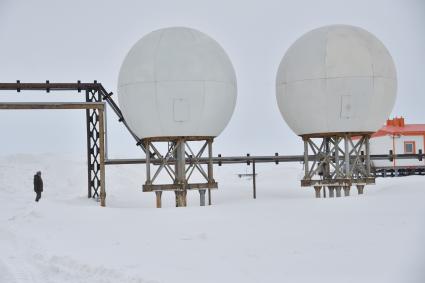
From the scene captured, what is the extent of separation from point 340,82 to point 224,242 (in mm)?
12265

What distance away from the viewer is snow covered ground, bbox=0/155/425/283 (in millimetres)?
14102

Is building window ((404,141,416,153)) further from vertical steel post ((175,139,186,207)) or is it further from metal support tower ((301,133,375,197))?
vertical steel post ((175,139,186,207))

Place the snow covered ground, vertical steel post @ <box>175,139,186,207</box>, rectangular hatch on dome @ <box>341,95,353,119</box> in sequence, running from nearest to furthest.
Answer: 1. the snow covered ground
2. rectangular hatch on dome @ <box>341,95,353,119</box>
3. vertical steel post @ <box>175,139,186,207</box>

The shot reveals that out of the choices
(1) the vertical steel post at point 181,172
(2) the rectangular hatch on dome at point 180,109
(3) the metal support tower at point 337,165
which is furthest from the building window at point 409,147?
(2) the rectangular hatch on dome at point 180,109

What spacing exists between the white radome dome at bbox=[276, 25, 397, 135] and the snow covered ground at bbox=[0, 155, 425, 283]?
3655mm

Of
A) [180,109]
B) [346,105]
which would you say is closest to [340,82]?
[346,105]

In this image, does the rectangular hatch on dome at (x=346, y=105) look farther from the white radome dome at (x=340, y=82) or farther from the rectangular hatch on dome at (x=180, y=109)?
the rectangular hatch on dome at (x=180, y=109)

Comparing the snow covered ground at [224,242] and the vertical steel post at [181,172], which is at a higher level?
the vertical steel post at [181,172]

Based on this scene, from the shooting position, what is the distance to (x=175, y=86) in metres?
27.0

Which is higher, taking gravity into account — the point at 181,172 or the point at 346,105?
the point at 346,105

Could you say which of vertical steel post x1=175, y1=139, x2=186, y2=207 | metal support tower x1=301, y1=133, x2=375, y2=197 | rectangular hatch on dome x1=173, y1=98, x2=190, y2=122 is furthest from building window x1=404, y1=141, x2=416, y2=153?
rectangular hatch on dome x1=173, y1=98, x2=190, y2=122

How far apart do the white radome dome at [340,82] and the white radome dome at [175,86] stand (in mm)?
2989

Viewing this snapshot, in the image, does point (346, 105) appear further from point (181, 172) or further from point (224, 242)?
point (224, 242)

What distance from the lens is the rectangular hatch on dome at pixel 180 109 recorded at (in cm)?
2706
